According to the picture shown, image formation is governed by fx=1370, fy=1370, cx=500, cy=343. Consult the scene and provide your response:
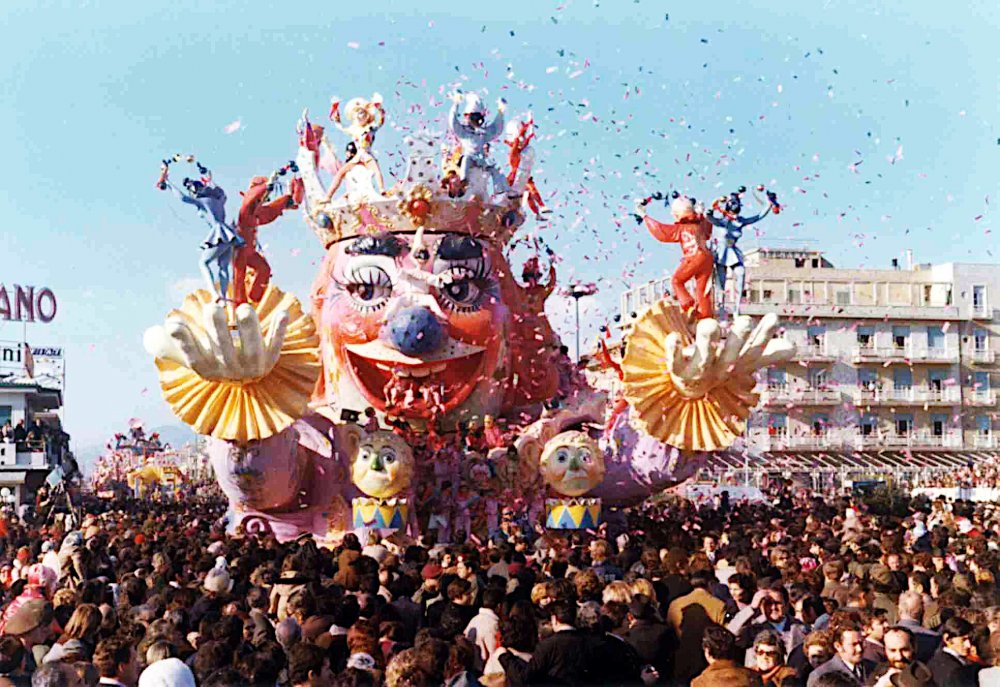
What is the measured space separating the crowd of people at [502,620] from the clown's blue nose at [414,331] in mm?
6393

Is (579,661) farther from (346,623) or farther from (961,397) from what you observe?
(961,397)

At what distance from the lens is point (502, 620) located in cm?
702

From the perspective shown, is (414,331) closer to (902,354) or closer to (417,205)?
(417,205)

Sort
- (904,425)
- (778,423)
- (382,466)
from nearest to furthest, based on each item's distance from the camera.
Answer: (382,466) → (778,423) → (904,425)

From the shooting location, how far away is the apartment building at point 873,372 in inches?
1681

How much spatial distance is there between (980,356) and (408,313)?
32.3 metres

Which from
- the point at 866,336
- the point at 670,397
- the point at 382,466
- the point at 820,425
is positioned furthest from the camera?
the point at 866,336

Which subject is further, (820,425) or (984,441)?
(984,441)

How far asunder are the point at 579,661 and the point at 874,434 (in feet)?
128

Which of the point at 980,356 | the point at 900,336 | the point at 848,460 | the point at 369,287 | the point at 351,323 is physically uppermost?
the point at 369,287

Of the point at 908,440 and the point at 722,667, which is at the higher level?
the point at 722,667

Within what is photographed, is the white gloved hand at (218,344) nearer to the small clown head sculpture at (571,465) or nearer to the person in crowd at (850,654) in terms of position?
the small clown head sculpture at (571,465)

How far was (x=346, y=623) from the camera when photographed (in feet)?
24.3

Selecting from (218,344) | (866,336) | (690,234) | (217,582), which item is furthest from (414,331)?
(866,336)
